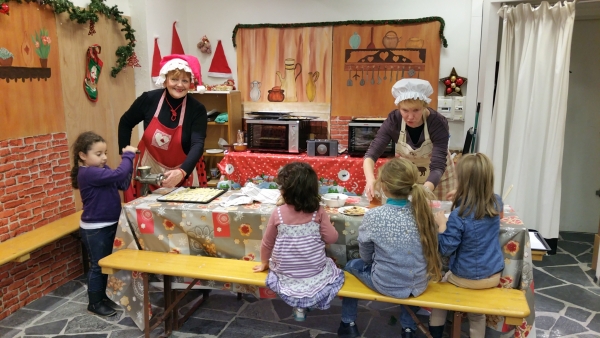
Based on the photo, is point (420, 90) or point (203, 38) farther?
point (203, 38)

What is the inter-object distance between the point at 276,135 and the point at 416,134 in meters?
1.73

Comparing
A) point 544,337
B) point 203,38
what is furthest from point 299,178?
point 203,38

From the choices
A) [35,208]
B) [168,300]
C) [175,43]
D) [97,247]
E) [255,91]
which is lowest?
[168,300]

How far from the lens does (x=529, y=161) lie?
3836 millimetres

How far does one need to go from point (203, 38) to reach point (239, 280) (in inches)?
134

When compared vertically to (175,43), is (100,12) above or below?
above

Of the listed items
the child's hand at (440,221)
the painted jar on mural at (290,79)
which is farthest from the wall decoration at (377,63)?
the child's hand at (440,221)

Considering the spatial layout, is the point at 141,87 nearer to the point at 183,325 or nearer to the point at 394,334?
the point at 183,325

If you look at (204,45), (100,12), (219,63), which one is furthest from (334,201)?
(204,45)

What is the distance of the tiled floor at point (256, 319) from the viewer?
2865mm

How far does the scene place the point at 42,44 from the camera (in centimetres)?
335

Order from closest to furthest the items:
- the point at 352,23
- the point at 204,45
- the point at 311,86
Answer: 1. the point at 352,23
2. the point at 311,86
3. the point at 204,45

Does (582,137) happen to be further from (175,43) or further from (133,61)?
(133,61)

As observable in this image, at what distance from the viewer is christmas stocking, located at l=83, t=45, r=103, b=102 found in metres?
3.82
